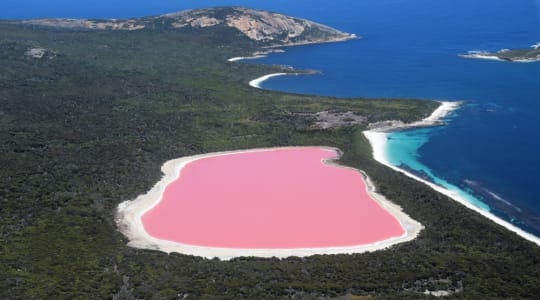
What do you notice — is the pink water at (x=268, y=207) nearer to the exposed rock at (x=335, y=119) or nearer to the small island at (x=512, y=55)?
the exposed rock at (x=335, y=119)

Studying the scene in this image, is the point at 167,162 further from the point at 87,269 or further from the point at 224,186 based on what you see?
the point at 87,269

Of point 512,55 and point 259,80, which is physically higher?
point 512,55

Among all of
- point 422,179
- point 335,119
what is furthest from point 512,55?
point 422,179

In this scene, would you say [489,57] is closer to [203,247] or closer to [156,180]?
[156,180]

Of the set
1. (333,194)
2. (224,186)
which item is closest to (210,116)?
(224,186)

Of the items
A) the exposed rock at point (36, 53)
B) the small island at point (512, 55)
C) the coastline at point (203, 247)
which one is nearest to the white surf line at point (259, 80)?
the exposed rock at point (36, 53)

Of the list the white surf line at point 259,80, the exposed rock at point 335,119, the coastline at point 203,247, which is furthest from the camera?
the white surf line at point 259,80

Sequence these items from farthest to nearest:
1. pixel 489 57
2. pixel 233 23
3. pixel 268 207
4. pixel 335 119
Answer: pixel 233 23 → pixel 489 57 → pixel 335 119 → pixel 268 207
